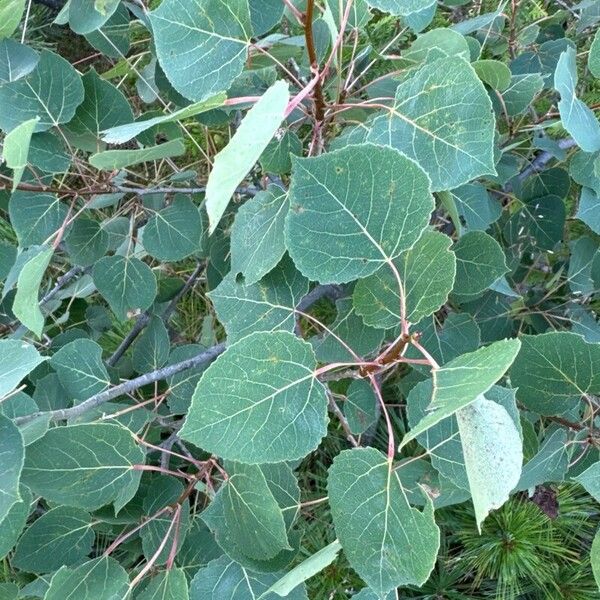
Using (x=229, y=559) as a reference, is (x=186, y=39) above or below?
above

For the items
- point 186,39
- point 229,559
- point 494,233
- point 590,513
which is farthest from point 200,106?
point 590,513

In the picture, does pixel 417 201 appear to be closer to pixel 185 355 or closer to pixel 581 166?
pixel 581 166

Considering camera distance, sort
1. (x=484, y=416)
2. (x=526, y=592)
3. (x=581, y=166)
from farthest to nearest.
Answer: (x=526, y=592) → (x=581, y=166) → (x=484, y=416)

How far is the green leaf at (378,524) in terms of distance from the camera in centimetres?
49

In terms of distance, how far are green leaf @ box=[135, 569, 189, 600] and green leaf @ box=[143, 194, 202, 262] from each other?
0.36 meters

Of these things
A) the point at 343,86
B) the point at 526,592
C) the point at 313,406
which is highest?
the point at 343,86

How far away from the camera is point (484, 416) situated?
0.43m

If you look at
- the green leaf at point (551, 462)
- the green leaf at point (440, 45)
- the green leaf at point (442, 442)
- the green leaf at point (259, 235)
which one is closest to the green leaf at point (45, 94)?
the green leaf at point (259, 235)

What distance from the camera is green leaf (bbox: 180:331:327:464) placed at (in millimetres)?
478

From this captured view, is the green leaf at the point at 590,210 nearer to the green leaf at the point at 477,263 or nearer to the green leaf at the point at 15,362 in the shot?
the green leaf at the point at 477,263

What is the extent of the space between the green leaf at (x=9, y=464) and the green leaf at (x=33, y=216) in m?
0.31

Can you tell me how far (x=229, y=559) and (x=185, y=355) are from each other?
0.99 ft

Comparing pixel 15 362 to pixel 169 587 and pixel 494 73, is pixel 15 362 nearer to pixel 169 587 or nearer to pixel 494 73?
pixel 169 587

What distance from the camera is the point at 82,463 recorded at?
604 millimetres
